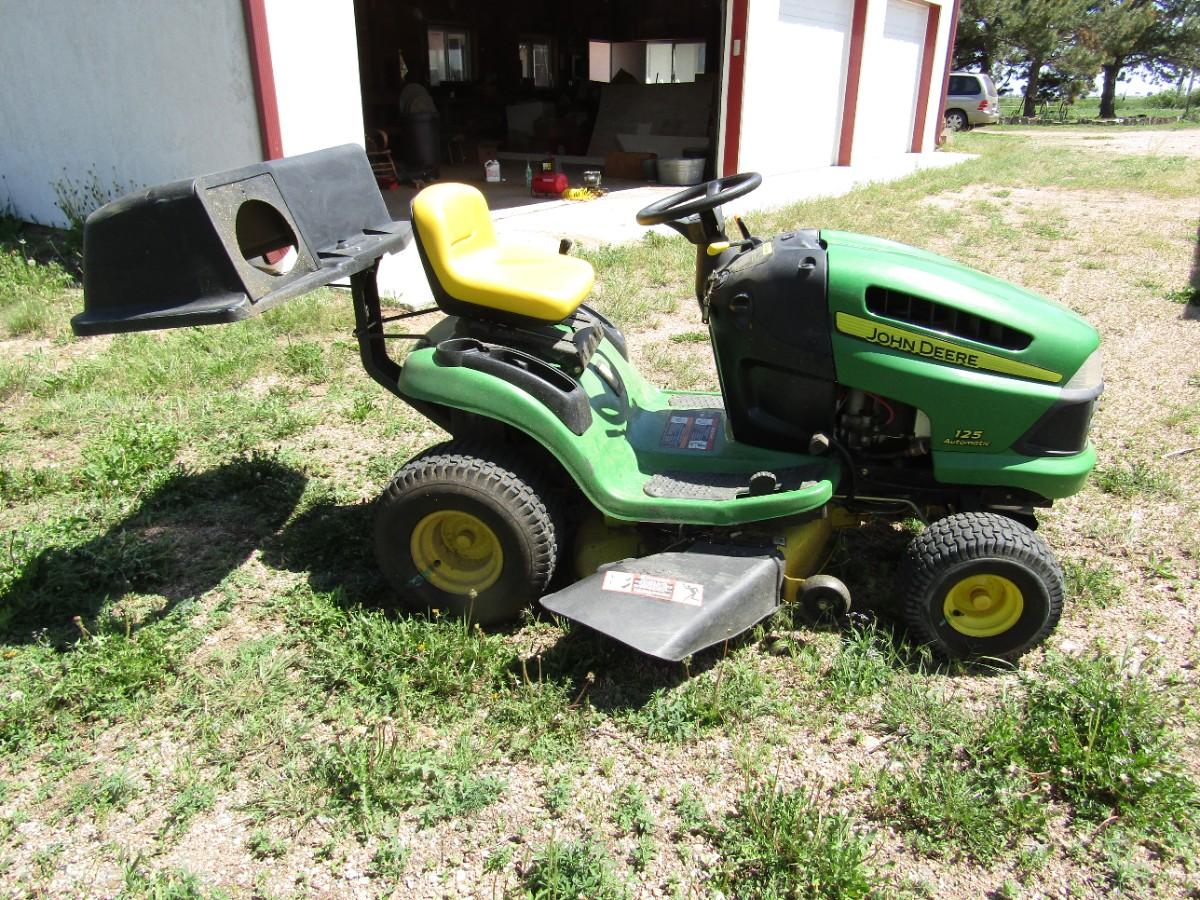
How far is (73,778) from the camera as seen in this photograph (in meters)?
2.31

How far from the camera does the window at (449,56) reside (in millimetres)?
15383

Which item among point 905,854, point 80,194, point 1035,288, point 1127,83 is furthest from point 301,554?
point 1127,83

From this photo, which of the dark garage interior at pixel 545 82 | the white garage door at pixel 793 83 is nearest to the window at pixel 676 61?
the dark garage interior at pixel 545 82

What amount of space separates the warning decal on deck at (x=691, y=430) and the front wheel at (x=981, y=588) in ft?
2.51

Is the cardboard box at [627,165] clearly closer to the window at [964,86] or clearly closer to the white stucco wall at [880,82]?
the white stucco wall at [880,82]

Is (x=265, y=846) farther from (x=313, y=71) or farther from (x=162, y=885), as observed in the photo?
(x=313, y=71)

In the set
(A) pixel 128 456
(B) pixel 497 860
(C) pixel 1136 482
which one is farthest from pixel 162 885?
(C) pixel 1136 482

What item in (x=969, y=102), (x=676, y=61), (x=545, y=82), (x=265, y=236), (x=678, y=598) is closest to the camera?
(x=678, y=598)

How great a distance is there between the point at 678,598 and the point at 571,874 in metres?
0.79

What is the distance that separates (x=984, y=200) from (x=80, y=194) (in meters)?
9.80

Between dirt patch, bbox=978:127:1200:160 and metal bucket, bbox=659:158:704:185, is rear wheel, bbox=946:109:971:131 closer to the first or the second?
dirt patch, bbox=978:127:1200:160

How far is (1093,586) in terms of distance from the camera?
3.07 metres

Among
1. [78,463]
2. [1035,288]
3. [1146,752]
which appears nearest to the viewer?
[1146,752]

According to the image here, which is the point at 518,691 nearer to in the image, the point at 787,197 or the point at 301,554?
the point at 301,554
